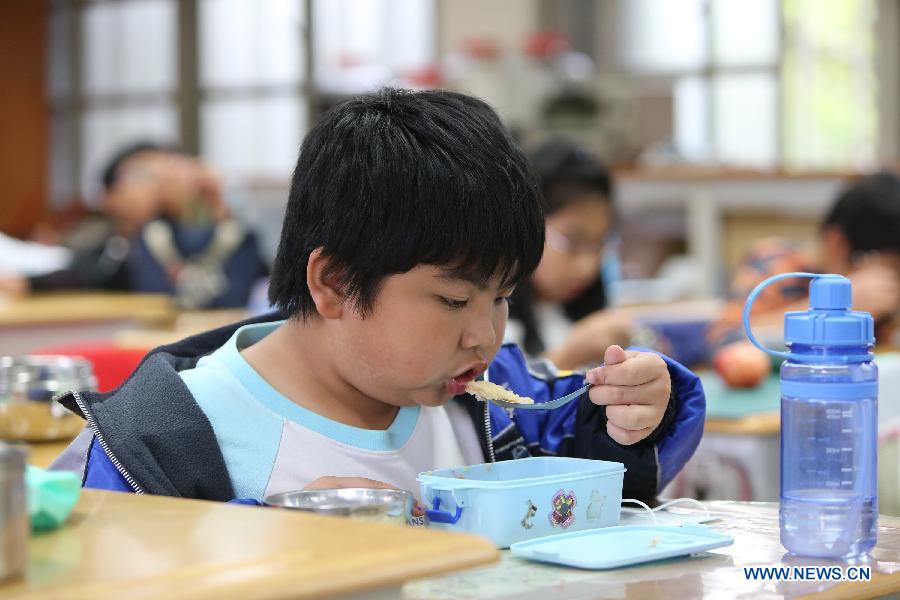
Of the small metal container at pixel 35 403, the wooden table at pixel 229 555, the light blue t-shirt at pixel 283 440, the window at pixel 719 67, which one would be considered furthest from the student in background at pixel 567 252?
the window at pixel 719 67

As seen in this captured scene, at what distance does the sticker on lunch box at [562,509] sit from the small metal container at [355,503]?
0.39ft

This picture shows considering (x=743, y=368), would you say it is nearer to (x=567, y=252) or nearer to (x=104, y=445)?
(x=567, y=252)

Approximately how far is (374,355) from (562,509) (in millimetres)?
231

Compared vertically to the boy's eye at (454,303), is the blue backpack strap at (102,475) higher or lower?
lower

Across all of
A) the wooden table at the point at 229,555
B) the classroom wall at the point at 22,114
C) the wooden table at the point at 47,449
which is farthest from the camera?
the classroom wall at the point at 22,114

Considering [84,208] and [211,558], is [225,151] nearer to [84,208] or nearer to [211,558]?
[84,208]

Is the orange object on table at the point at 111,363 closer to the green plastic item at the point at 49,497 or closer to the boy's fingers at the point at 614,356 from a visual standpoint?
the boy's fingers at the point at 614,356

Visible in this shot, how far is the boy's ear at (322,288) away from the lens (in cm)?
114

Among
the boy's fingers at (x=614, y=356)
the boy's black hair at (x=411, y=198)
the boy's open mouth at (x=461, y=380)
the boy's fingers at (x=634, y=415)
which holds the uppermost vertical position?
the boy's black hair at (x=411, y=198)

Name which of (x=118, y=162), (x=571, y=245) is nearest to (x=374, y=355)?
(x=571, y=245)

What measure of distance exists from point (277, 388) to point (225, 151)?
818 cm

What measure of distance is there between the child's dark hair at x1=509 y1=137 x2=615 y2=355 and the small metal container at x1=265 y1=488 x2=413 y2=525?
173 centimetres

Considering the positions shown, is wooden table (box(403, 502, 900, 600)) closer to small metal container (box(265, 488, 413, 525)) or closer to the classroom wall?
small metal container (box(265, 488, 413, 525))

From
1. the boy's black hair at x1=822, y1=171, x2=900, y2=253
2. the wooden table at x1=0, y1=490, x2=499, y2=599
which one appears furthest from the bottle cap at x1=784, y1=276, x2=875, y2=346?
the boy's black hair at x1=822, y1=171, x2=900, y2=253
